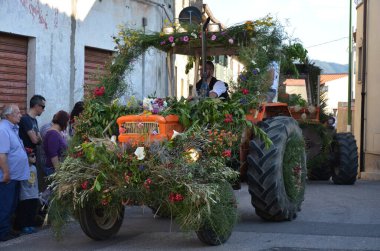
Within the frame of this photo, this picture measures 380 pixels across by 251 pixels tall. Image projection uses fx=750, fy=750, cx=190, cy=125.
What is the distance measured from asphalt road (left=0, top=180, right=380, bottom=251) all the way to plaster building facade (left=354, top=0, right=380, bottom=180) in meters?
10.4

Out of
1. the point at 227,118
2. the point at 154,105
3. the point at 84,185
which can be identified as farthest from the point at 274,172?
the point at 84,185

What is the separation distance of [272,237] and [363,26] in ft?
49.4

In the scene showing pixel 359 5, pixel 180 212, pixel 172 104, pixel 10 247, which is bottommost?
pixel 10 247

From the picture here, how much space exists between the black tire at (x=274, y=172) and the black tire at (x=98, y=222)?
5.52ft

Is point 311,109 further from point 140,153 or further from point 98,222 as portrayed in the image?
point 140,153

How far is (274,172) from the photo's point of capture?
8969mm

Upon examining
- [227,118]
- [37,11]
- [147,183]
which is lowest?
[147,183]

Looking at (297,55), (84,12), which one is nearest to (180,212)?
(297,55)

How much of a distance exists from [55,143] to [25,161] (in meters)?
0.83

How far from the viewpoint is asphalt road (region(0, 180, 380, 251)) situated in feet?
26.8

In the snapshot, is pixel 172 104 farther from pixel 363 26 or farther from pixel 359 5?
pixel 359 5

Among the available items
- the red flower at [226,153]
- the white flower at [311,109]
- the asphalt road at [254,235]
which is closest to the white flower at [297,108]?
the white flower at [311,109]

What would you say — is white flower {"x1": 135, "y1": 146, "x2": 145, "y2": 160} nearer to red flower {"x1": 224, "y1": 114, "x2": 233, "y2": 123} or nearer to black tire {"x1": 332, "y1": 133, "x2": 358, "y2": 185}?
red flower {"x1": 224, "y1": 114, "x2": 233, "y2": 123}

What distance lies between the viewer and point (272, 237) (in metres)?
8.63
